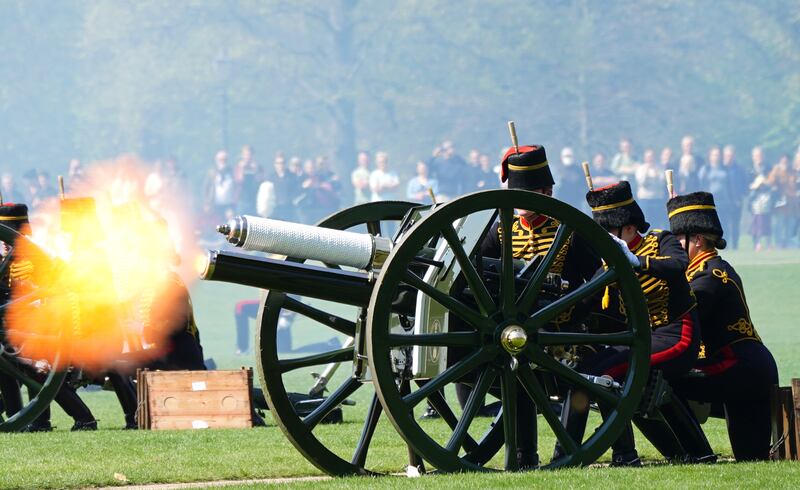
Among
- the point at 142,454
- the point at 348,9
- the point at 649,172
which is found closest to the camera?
the point at 142,454

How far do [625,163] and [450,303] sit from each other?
73.0ft

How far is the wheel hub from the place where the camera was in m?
5.95

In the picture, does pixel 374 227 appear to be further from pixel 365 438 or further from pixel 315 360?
pixel 365 438

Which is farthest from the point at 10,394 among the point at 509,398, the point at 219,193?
the point at 219,193

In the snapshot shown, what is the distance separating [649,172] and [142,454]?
62.6 ft

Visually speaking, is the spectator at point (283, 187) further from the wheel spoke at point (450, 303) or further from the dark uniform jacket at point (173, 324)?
the wheel spoke at point (450, 303)

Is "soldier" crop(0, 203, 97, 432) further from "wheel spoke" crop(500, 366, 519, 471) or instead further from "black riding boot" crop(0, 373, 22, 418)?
"wheel spoke" crop(500, 366, 519, 471)

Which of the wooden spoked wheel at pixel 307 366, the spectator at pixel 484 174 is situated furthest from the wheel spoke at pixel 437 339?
the spectator at pixel 484 174

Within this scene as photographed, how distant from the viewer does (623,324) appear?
670 centimetres

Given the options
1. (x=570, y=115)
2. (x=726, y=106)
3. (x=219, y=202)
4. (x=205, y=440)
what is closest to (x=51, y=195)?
(x=219, y=202)

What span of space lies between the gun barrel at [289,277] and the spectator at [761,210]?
1943 centimetres

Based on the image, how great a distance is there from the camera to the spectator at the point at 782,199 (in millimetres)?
24641

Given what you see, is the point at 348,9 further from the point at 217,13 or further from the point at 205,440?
the point at 205,440

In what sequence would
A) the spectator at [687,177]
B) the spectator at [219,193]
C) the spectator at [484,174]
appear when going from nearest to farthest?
the spectator at [687,177], the spectator at [484,174], the spectator at [219,193]
